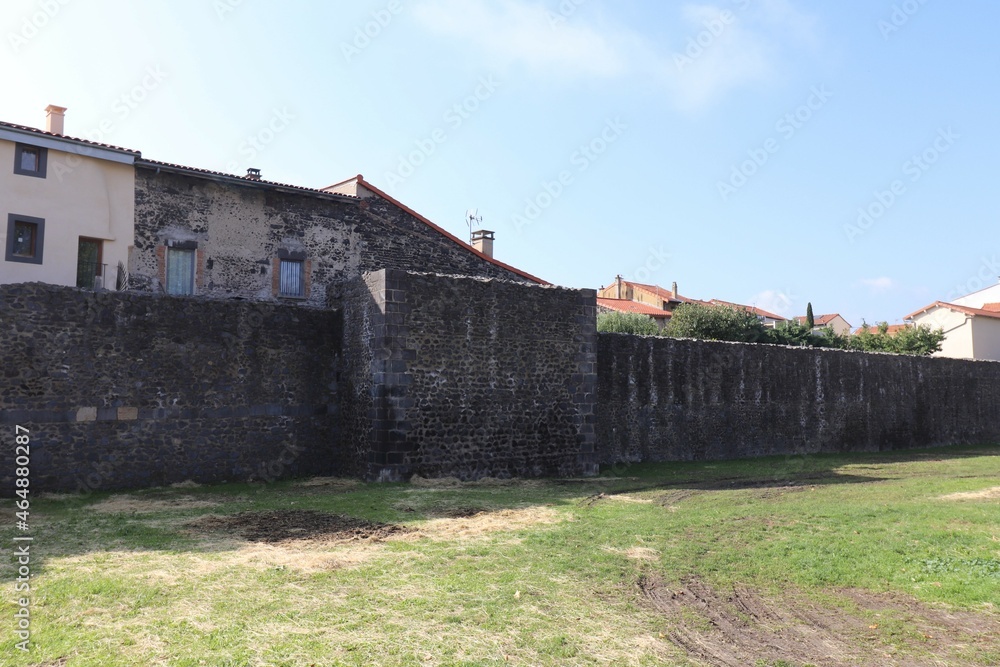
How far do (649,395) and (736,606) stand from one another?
13.0 metres

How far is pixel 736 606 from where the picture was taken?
6.77 meters

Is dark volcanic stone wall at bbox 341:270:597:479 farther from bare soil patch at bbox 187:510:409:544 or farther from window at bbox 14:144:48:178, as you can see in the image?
window at bbox 14:144:48:178

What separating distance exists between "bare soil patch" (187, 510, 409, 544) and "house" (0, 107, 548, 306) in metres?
9.05

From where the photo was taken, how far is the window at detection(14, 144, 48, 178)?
18.8m

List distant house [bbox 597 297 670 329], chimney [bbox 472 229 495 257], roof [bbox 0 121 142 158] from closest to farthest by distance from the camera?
1. roof [bbox 0 121 142 158]
2. chimney [bbox 472 229 495 257]
3. distant house [bbox 597 297 670 329]

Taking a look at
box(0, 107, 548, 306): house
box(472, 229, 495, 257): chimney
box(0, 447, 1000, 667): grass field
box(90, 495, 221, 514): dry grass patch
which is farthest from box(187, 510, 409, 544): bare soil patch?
box(472, 229, 495, 257): chimney

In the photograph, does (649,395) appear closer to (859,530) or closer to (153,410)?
(859,530)

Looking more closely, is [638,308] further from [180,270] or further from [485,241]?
[180,270]

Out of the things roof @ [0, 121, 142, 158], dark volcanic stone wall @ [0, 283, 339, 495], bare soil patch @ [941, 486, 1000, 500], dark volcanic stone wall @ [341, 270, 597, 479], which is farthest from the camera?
roof @ [0, 121, 142, 158]

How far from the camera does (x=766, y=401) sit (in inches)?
882

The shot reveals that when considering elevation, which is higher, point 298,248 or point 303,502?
point 298,248

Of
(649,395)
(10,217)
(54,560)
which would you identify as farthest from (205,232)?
(54,560)

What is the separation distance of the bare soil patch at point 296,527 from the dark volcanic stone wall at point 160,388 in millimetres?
3623

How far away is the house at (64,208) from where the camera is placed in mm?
18672
